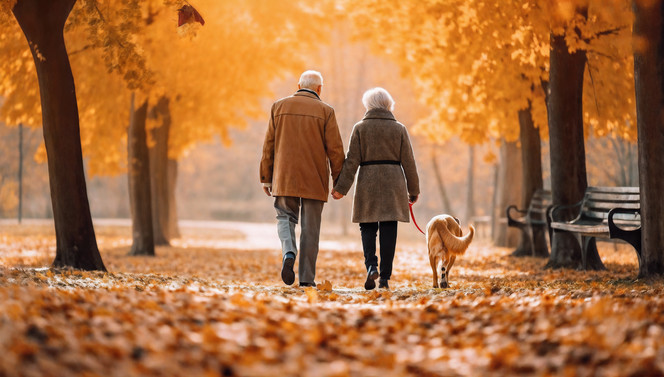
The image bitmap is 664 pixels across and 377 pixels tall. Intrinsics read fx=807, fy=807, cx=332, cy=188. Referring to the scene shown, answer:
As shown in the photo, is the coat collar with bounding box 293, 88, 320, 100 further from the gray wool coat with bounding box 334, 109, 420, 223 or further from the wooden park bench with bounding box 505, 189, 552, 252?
the wooden park bench with bounding box 505, 189, 552, 252

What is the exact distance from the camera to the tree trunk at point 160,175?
21344 mm

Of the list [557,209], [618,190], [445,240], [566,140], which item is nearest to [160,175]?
[557,209]

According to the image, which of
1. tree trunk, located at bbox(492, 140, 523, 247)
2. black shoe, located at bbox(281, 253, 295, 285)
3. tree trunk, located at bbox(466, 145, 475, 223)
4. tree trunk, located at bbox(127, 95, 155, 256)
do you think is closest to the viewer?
black shoe, located at bbox(281, 253, 295, 285)

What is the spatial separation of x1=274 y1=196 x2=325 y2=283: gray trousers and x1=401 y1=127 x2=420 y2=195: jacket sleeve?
984 mm

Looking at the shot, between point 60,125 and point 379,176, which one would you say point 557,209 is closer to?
point 379,176

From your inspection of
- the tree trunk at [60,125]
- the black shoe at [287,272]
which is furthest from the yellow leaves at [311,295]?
the tree trunk at [60,125]

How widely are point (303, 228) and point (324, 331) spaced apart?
11.4 feet

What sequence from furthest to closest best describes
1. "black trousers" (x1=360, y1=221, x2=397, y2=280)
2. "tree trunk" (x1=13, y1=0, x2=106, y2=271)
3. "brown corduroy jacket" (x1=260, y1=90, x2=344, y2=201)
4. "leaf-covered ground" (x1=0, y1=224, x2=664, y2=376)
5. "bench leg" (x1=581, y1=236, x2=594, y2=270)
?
1. "bench leg" (x1=581, y1=236, x2=594, y2=270)
2. "tree trunk" (x1=13, y1=0, x2=106, y2=271)
3. "black trousers" (x1=360, y1=221, x2=397, y2=280)
4. "brown corduroy jacket" (x1=260, y1=90, x2=344, y2=201)
5. "leaf-covered ground" (x1=0, y1=224, x2=664, y2=376)

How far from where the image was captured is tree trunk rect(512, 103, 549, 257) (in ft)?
50.8

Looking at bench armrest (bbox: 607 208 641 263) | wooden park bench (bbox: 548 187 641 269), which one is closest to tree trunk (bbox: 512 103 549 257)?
wooden park bench (bbox: 548 187 641 269)

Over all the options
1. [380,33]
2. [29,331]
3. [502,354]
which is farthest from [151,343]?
[380,33]

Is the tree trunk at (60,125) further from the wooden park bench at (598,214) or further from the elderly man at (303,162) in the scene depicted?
the wooden park bench at (598,214)

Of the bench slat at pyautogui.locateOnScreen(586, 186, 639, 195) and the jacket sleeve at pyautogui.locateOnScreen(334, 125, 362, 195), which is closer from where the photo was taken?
the jacket sleeve at pyautogui.locateOnScreen(334, 125, 362, 195)

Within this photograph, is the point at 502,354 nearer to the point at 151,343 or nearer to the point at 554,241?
the point at 151,343
